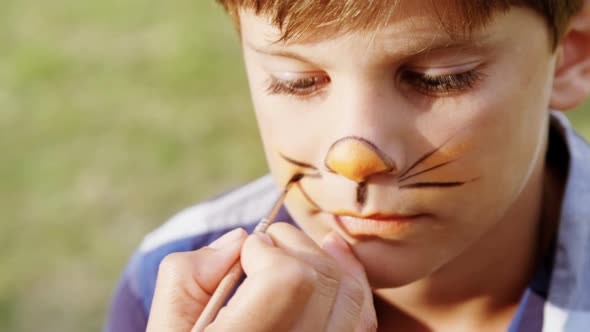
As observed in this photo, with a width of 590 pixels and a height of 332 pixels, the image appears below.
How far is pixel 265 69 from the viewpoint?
4.16 ft

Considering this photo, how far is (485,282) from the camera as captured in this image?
5.04ft

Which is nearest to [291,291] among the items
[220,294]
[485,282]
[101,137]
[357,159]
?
[220,294]

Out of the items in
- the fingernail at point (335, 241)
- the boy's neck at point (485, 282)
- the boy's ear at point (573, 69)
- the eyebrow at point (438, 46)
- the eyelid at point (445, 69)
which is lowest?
the boy's neck at point (485, 282)

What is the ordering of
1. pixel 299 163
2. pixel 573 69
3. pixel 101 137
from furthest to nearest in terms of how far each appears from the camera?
1. pixel 101 137
2. pixel 573 69
3. pixel 299 163

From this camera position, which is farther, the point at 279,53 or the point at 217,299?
the point at 279,53

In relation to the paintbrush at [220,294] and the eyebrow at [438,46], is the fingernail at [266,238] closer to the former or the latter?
the paintbrush at [220,294]

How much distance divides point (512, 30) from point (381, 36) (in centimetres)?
20

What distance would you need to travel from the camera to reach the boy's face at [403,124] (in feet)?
3.73

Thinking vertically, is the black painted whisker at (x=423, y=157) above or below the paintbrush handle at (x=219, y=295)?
above

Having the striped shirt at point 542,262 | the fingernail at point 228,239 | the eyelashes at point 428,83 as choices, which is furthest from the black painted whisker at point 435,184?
the striped shirt at point 542,262

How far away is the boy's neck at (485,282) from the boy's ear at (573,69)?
0.13 metres

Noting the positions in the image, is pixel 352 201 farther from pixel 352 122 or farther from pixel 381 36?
pixel 381 36

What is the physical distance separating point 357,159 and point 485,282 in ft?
1.70

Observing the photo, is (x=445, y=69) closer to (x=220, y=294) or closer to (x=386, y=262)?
(x=386, y=262)
